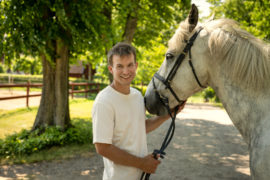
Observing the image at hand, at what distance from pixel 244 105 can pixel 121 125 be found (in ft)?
3.29

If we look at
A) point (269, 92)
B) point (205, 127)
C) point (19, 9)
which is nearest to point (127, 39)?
point (19, 9)

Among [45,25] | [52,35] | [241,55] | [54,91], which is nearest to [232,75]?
[241,55]

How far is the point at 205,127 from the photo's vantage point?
8680mm

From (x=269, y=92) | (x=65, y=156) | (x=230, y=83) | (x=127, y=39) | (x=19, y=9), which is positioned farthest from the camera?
(x=127, y=39)

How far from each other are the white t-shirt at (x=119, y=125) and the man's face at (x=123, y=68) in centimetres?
11

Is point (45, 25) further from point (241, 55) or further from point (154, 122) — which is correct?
point (241, 55)

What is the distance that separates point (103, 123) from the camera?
1438 mm

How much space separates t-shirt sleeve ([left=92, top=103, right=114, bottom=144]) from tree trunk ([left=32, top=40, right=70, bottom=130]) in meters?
4.62

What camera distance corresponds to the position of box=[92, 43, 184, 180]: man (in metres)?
1.44

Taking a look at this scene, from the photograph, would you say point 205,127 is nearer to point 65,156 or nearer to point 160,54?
point 65,156

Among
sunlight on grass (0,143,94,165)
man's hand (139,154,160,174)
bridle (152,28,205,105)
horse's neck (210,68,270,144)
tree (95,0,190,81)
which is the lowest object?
sunlight on grass (0,143,94,165)

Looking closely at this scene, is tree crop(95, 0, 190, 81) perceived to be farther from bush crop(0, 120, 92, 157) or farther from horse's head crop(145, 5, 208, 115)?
horse's head crop(145, 5, 208, 115)

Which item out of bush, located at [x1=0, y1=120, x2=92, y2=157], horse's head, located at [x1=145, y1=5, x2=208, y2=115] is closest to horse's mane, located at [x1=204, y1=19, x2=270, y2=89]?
horse's head, located at [x1=145, y1=5, x2=208, y2=115]

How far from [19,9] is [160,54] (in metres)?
13.1
